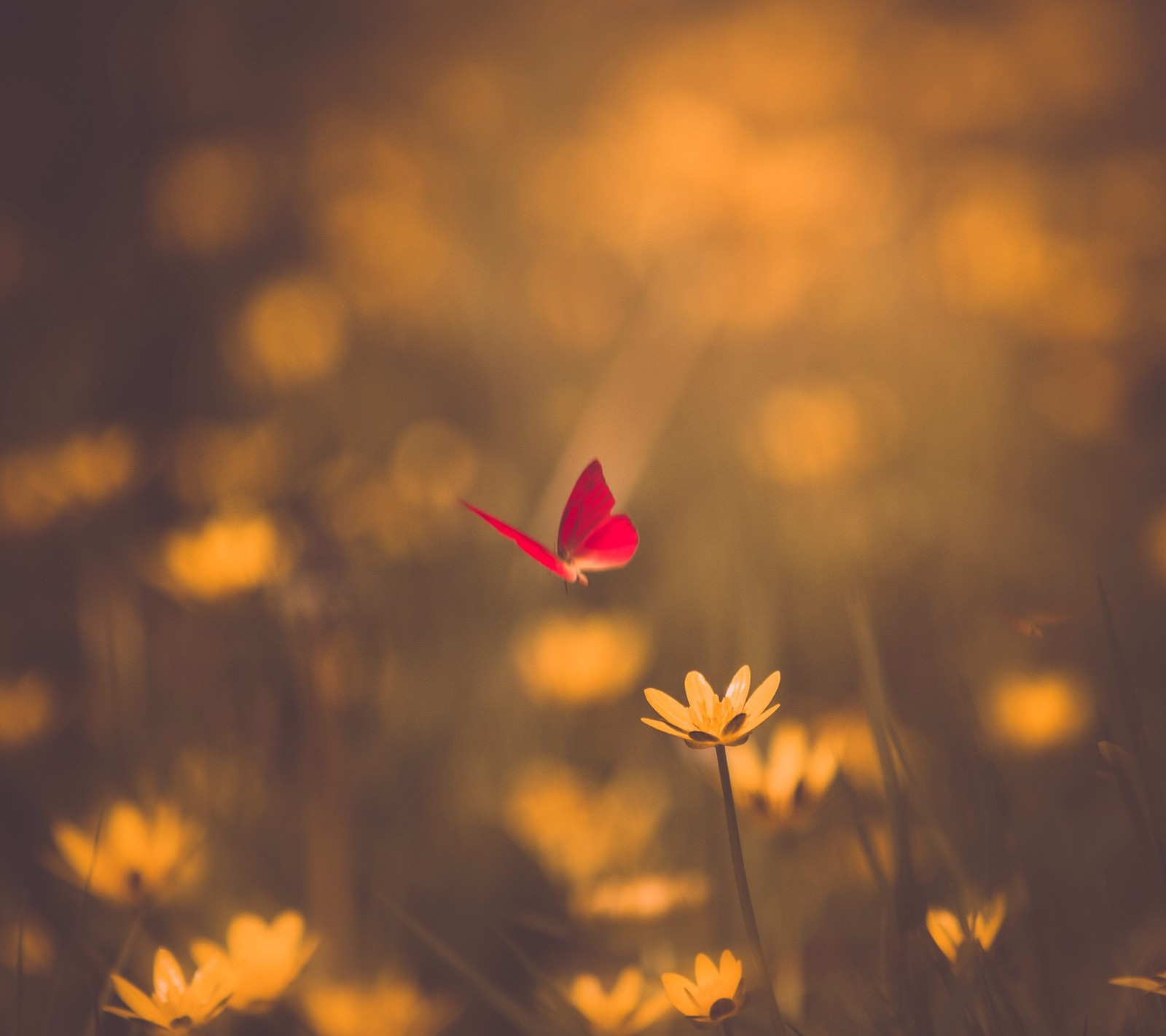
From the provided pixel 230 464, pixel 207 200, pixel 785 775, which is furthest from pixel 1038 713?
pixel 207 200

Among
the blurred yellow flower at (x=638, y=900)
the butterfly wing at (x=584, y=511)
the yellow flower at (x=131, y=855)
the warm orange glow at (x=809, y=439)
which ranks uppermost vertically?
the butterfly wing at (x=584, y=511)

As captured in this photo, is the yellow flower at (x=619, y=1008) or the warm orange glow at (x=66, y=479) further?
the warm orange glow at (x=66, y=479)

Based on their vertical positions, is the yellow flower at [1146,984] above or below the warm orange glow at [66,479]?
above

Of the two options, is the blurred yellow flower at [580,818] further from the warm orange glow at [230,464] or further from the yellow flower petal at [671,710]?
the warm orange glow at [230,464]

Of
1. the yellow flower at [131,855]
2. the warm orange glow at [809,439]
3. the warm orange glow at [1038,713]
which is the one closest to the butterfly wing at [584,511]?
the yellow flower at [131,855]

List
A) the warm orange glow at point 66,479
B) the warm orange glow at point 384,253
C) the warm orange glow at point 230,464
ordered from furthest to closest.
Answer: the warm orange glow at point 384,253, the warm orange glow at point 230,464, the warm orange glow at point 66,479

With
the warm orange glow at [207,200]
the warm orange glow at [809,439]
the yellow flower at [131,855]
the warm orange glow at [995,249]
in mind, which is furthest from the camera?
the warm orange glow at [207,200]

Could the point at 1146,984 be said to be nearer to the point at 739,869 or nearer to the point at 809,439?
the point at 739,869
